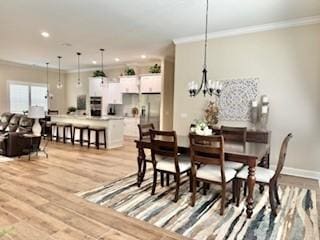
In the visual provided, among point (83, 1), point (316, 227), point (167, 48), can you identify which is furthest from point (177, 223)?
point (167, 48)

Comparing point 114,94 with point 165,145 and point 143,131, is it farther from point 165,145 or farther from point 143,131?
point 165,145

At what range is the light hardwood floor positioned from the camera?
242 cm

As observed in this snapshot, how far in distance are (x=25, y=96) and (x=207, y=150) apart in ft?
33.0

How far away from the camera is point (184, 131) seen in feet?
19.8

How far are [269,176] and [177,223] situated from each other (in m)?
1.34

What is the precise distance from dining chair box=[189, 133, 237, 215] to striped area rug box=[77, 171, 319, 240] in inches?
9.1

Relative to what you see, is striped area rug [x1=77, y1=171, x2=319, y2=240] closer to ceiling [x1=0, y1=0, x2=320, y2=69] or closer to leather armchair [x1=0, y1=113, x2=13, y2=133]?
ceiling [x1=0, y1=0, x2=320, y2=69]

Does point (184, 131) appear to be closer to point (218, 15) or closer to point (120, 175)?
point (120, 175)

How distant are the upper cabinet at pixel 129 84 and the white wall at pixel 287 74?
417cm

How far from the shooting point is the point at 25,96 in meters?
10.2

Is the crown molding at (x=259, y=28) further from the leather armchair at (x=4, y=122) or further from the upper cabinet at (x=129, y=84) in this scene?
the leather armchair at (x=4, y=122)

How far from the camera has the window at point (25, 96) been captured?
984cm

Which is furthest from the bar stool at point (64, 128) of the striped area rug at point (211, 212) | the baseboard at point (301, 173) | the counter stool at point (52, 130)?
the baseboard at point (301, 173)

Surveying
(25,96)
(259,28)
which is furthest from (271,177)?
(25,96)
